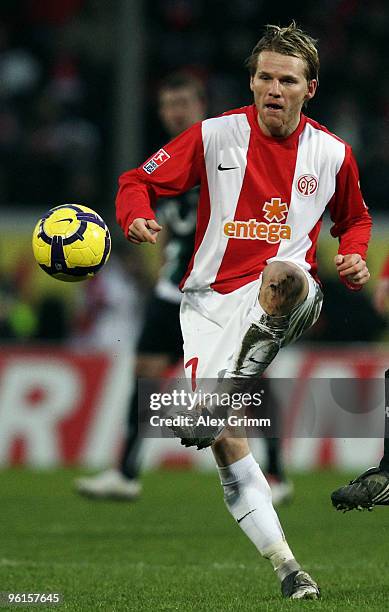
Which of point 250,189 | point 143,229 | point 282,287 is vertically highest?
point 250,189

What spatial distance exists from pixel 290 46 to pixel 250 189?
1.99ft

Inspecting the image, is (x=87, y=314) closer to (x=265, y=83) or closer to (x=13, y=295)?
(x=13, y=295)

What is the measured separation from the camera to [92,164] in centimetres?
1583

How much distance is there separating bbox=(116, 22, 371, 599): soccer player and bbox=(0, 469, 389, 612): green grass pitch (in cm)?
42

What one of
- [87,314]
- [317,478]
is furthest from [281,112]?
[87,314]

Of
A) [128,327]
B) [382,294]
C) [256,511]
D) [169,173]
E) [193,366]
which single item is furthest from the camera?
[128,327]

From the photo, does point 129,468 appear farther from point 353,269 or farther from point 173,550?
point 353,269

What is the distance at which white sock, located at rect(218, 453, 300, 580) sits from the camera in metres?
5.28

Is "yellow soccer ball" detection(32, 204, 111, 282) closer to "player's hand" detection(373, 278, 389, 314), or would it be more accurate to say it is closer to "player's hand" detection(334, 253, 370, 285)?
"player's hand" detection(334, 253, 370, 285)

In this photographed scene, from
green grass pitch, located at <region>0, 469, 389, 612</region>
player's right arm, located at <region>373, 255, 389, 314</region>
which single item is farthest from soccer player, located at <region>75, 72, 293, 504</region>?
player's right arm, located at <region>373, 255, 389, 314</region>

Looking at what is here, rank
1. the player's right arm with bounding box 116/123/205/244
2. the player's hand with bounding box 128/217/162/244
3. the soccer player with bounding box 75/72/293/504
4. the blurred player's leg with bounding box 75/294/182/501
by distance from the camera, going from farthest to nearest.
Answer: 1. the blurred player's leg with bounding box 75/294/182/501
2. the soccer player with bounding box 75/72/293/504
3. the player's right arm with bounding box 116/123/205/244
4. the player's hand with bounding box 128/217/162/244

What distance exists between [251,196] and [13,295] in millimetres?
8464

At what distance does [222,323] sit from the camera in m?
5.46

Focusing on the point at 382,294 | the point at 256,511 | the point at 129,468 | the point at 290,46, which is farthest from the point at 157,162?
the point at 129,468
